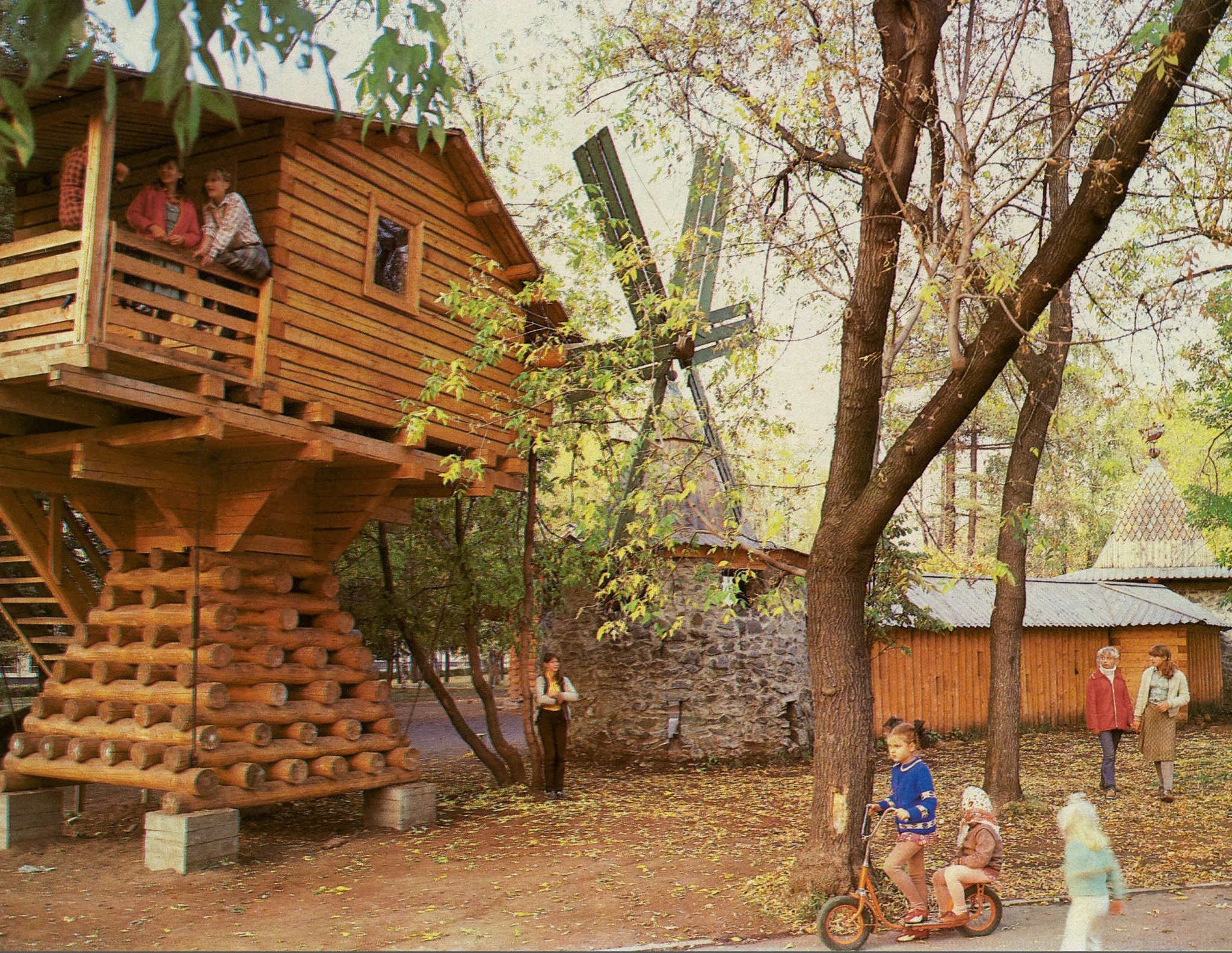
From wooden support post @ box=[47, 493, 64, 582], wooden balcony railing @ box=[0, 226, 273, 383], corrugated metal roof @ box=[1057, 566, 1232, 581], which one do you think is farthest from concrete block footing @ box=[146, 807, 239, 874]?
corrugated metal roof @ box=[1057, 566, 1232, 581]

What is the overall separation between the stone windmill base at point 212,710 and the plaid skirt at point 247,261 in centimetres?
286

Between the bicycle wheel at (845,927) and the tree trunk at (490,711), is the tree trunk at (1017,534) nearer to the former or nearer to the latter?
the bicycle wheel at (845,927)

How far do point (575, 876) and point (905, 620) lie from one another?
9.02 m

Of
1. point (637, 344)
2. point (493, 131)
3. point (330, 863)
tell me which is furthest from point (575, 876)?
point (493, 131)

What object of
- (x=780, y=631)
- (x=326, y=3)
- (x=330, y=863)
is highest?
(x=326, y=3)

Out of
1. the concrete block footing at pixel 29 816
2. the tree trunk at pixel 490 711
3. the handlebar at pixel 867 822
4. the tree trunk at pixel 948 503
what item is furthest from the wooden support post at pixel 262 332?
the tree trunk at pixel 948 503

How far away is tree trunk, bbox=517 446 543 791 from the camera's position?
541 inches

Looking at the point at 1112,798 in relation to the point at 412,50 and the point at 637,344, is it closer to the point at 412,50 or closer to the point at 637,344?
the point at 637,344

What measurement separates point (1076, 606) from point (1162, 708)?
1226cm

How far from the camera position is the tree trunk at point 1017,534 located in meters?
11.7

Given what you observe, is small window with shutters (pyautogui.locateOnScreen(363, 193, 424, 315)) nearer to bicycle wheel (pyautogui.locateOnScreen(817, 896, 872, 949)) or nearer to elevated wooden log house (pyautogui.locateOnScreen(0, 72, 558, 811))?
elevated wooden log house (pyautogui.locateOnScreen(0, 72, 558, 811))

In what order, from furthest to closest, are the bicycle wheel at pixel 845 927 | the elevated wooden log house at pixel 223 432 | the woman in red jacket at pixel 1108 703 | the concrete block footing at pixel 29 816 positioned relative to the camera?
the woman in red jacket at pixel 1108 703
the concrete block footing at pixel 29 816
the elevated wooden log house at pixel 223 432
the bicycle wheel at pixel 845 927

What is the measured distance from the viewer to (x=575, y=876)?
9070 millimetres

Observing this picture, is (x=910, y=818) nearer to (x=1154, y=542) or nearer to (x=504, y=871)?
(x=504, y=871)
